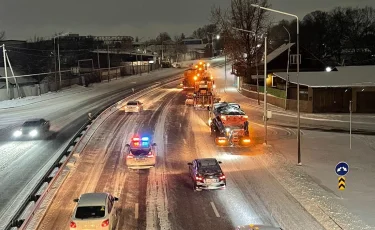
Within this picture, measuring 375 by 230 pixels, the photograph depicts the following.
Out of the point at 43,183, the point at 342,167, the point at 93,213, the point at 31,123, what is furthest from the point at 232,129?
the point at 93,213

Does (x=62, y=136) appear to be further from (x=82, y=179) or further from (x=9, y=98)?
(x=9, y=98)

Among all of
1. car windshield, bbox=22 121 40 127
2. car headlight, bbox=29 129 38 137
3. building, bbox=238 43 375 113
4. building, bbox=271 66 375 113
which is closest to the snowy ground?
building, bbox=271 66 375 113

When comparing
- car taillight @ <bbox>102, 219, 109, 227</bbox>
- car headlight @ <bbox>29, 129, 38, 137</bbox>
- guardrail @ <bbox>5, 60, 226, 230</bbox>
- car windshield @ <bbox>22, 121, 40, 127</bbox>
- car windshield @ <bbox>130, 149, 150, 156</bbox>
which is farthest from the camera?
car windshield @ <bbox>22, 121, 40, 127</bbox>

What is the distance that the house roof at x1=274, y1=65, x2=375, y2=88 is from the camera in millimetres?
52000

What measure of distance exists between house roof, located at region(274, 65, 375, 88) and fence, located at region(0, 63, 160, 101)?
124 ft

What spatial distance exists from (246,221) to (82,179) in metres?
11.2

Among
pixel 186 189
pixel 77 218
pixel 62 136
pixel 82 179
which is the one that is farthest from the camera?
pixel 62 136

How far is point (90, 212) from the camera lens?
57.3ft

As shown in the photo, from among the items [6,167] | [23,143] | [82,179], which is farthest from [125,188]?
[23,143]

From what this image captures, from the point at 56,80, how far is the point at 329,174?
6066 centimetres

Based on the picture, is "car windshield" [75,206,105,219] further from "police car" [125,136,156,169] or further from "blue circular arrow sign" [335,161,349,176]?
"blue circular arrow sign" [335,161,349,176]

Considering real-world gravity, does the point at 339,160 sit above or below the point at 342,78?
below

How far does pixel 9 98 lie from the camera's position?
64.8m

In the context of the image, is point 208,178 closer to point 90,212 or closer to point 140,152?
point 140,152
